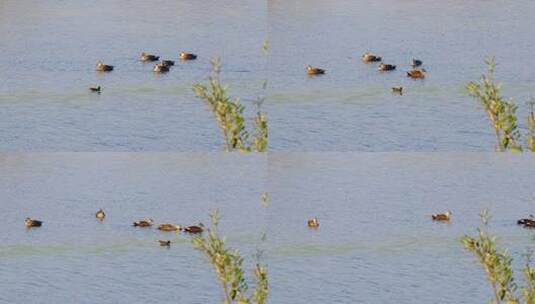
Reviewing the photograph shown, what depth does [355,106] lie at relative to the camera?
30766mm

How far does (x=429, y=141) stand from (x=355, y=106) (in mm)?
1652

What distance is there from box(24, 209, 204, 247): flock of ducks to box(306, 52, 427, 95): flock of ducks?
350 centimetres

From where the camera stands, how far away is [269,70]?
1261 inches

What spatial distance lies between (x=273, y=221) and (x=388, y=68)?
230 inches

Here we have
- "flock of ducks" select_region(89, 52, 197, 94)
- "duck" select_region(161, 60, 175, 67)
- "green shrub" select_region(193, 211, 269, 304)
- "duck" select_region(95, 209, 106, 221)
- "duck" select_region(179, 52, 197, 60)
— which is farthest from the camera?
"duck" select_region(179, 52, 197, 60)

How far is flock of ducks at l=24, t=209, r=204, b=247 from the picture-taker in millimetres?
28933

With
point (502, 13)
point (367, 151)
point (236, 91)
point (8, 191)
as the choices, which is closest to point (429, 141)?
point (367, 151)

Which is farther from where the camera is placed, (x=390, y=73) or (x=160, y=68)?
(x=390, y=73)

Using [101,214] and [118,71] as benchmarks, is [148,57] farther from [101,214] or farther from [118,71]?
[101,214]

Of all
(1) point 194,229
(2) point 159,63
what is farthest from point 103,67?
(1) point 194,229

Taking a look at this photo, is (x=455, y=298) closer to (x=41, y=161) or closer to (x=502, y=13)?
(x=41, y=161)

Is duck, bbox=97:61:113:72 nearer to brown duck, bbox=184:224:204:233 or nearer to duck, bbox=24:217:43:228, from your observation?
duck, bbox=24:217:43:228

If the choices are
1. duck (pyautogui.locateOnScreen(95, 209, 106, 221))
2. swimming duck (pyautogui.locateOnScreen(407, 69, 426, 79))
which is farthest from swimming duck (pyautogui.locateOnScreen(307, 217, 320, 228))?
swimming duck (pyautogui.locateOnScreen(407, 69, 426, 79))

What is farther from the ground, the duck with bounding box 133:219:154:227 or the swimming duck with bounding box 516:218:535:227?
the duck with bounding box 133:219:154:227
